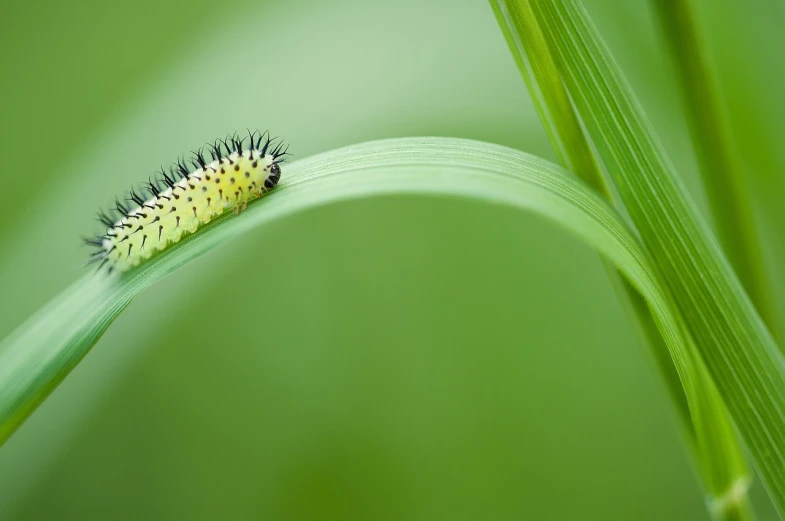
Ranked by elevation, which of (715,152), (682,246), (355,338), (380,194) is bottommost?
(380,194)

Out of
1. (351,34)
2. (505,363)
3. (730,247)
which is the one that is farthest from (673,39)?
(505,363)

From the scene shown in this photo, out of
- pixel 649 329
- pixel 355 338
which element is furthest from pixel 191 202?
pixel 355 338

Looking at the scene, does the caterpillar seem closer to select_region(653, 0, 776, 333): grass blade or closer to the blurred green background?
select_region(653, 0, 776, 333): grass blade

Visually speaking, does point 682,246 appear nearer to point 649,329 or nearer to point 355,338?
point 649,329

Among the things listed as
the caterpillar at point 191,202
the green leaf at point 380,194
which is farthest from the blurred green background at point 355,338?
the green leaf at point 380,194

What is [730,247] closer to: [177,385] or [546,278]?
[546,278]

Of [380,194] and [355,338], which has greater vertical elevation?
[355,338]
